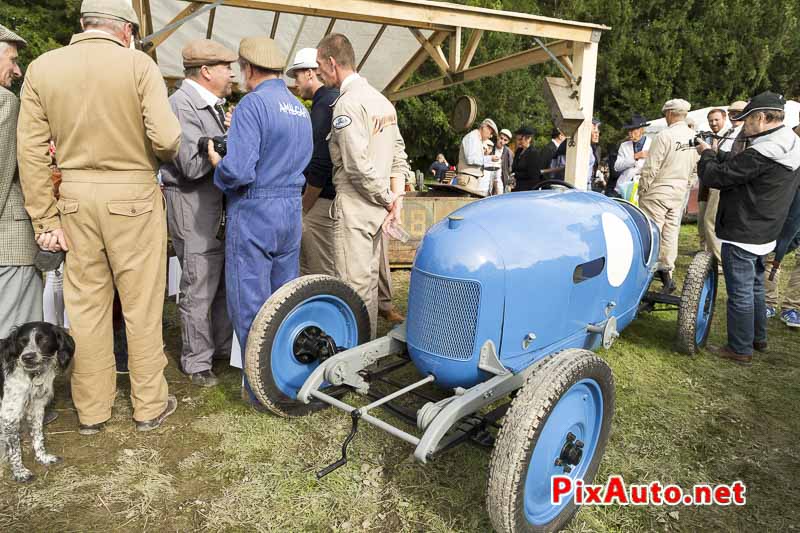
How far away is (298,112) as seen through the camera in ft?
9.54

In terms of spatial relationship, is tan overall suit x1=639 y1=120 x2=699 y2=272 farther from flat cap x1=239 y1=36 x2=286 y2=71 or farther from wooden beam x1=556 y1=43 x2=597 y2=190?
flat cap x1=239 y1=36 x2=286 y2=71

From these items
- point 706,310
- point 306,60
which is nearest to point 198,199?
point 306,60

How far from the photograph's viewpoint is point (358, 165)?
308cm

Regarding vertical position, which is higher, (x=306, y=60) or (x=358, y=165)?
(x=306, y=60)

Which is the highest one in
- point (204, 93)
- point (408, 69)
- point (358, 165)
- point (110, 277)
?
point (408, 69)

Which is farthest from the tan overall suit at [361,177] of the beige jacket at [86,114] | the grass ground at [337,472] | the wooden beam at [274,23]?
the wooden beam at [274,23]

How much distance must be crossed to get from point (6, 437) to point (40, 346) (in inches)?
17.2

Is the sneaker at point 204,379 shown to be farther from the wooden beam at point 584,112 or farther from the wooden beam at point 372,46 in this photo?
the wooden beam at point 372,46

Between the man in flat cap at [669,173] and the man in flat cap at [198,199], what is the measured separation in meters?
4.36

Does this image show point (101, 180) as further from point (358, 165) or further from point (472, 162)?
point (472, 162)

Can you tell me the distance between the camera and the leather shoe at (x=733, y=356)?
3.91 metres

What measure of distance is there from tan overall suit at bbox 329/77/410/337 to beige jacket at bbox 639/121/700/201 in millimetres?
3418

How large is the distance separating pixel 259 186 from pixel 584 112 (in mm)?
4571

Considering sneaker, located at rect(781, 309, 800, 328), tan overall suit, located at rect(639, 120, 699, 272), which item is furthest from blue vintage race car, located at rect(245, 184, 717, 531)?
tan overall suit, located at rect(639, 120, 699, 272)
